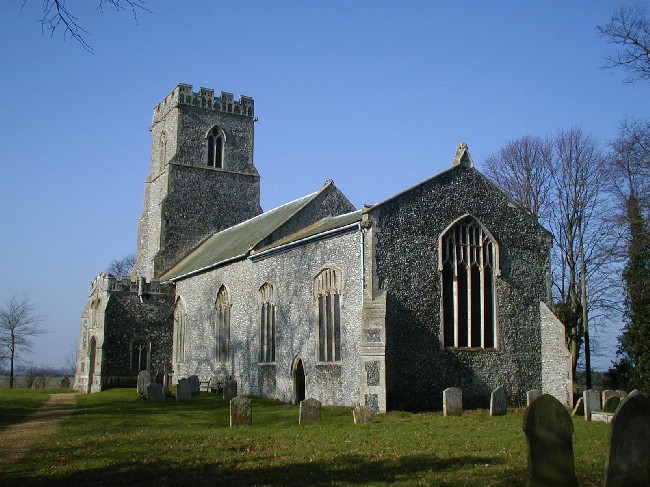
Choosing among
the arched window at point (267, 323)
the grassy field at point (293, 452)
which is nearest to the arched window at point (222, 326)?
the arched window at point (267, 323)

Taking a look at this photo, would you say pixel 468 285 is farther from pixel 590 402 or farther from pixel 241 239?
pixel 241 239

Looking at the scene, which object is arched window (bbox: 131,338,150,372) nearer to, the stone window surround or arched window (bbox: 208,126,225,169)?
arched window (bbox: 208,126,225,169)

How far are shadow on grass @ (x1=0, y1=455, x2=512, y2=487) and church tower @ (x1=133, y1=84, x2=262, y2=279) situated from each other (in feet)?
86.6

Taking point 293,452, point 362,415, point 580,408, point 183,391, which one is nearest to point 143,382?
point 183,391

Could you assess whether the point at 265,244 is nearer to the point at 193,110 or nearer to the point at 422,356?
the point at 422,356

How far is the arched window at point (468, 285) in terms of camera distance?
20453 millimetres

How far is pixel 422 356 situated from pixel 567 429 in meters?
11.7

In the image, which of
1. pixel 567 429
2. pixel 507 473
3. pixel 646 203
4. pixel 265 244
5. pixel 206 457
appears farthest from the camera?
pixel 265 244

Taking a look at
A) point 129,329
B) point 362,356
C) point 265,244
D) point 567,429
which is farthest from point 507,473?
point 129,329

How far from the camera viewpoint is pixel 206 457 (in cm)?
1148

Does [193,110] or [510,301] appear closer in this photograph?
[510,301]

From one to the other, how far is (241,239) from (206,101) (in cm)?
1173

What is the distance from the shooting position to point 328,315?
21.1 meters

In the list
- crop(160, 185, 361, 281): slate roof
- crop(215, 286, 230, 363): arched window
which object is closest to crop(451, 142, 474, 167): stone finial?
crop(160, 185, 361, 281): slate roof
